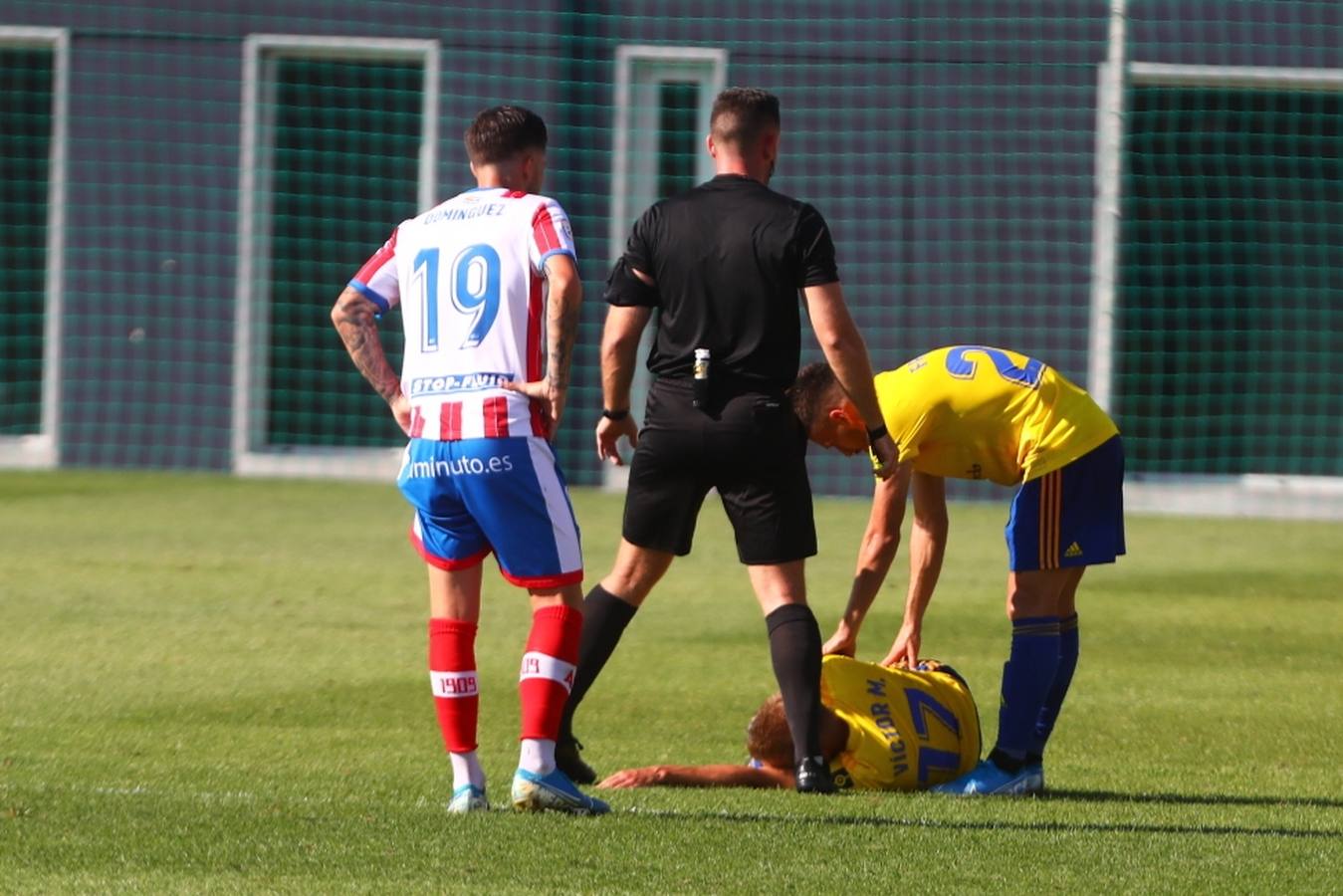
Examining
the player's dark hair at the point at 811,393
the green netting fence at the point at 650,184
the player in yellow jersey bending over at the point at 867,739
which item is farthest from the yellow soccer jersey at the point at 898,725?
the green netting fence at the point at 650,184

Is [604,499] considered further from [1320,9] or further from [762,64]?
[1320,9]

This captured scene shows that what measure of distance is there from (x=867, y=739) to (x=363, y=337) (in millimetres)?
1673

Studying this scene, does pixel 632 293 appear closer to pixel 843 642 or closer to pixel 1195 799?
pixel 843 642

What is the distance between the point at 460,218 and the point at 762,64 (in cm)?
1011

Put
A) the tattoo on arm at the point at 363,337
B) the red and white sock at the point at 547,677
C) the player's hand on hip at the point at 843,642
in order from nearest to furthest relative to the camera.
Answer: the red and white sock at the point at 547,677
the tattoo on arm at the point at 363,337
the player's hand on hip at the point at 843,642

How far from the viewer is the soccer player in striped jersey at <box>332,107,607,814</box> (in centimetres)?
518

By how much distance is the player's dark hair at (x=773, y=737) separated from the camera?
5.86 m

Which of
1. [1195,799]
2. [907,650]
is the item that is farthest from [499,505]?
[1195,799]

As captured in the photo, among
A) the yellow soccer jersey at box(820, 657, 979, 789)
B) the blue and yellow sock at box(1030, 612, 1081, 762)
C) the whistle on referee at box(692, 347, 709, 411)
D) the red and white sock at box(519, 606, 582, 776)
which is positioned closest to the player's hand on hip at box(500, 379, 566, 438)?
the red and white sock at box(519, 606, 582, 776)

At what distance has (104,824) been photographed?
16.1 ft

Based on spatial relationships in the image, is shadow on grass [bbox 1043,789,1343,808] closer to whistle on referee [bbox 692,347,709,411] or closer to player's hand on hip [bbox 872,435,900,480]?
player's hand on hip [bbox 872,435,900,480]

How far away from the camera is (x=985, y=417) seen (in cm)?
595

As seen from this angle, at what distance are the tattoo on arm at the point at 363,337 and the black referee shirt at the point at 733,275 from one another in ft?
2.15

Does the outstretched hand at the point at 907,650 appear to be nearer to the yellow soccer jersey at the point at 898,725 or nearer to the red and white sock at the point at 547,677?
the yellow soccer jersey at the point at 898,725
